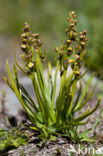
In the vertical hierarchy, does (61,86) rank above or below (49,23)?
below

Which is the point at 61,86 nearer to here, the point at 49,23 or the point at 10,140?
the point at 10,140

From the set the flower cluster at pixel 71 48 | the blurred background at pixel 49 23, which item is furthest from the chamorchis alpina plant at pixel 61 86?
the blurred background at pixel 49 23

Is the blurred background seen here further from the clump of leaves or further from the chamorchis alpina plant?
the clump of leaves

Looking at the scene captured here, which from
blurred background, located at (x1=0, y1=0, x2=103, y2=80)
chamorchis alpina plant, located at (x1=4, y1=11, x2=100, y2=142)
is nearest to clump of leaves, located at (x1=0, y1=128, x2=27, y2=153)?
chamorchis alpina plant, located at (x1=4, y1=11, x2=100, y2=142)

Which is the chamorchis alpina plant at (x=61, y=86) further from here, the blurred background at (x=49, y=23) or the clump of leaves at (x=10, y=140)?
the blurred background at (x=49, y=23)

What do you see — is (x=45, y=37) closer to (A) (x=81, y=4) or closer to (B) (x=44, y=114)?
(A) (x=81, y=4)

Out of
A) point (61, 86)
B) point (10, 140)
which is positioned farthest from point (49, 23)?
point (10, 140)

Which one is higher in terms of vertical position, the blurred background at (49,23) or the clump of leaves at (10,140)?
the blurred background at (49,23)

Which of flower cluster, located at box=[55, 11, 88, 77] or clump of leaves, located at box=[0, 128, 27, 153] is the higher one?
flower cluster, located at box=[55, 11, 88, 77]

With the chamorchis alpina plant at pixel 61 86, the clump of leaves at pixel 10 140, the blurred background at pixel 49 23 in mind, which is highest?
the blurred background at pixel 49 23
